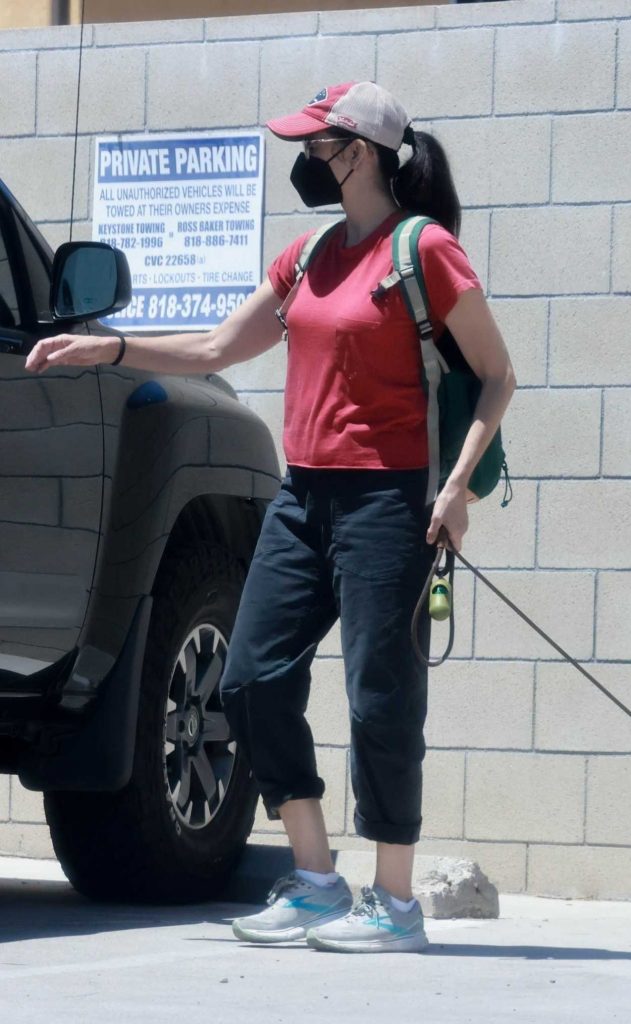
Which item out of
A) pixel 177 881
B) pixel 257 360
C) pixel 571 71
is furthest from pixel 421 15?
pixel 177 881

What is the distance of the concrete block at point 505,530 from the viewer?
6.06 metres

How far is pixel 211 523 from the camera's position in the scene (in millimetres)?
5398

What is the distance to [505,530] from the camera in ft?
20.0

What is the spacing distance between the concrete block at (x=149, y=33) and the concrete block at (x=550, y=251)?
117 centimetres

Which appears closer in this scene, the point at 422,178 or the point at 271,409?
the point at 422,178

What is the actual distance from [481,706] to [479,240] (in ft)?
4.56

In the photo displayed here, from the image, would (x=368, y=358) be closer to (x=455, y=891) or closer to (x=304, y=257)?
(x=304, y=257)

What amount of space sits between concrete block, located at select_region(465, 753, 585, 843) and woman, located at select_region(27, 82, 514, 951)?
1.58 m

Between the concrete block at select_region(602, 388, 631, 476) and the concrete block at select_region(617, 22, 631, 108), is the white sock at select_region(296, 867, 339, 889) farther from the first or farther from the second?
the concrete block at select_region(617, 22, 631, 108)

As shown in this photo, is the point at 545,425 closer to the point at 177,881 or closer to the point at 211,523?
the point at 211,523

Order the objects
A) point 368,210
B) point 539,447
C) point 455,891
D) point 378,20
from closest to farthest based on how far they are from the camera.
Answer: point 368,210
point 455,891
point 539,447
point 378,20

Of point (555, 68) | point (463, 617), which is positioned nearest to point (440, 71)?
point (555, 68)

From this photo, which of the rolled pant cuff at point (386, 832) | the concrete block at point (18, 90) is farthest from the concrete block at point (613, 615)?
the concrete block at point (18, 90)

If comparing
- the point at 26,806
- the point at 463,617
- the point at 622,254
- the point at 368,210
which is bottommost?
the point at 26,806
